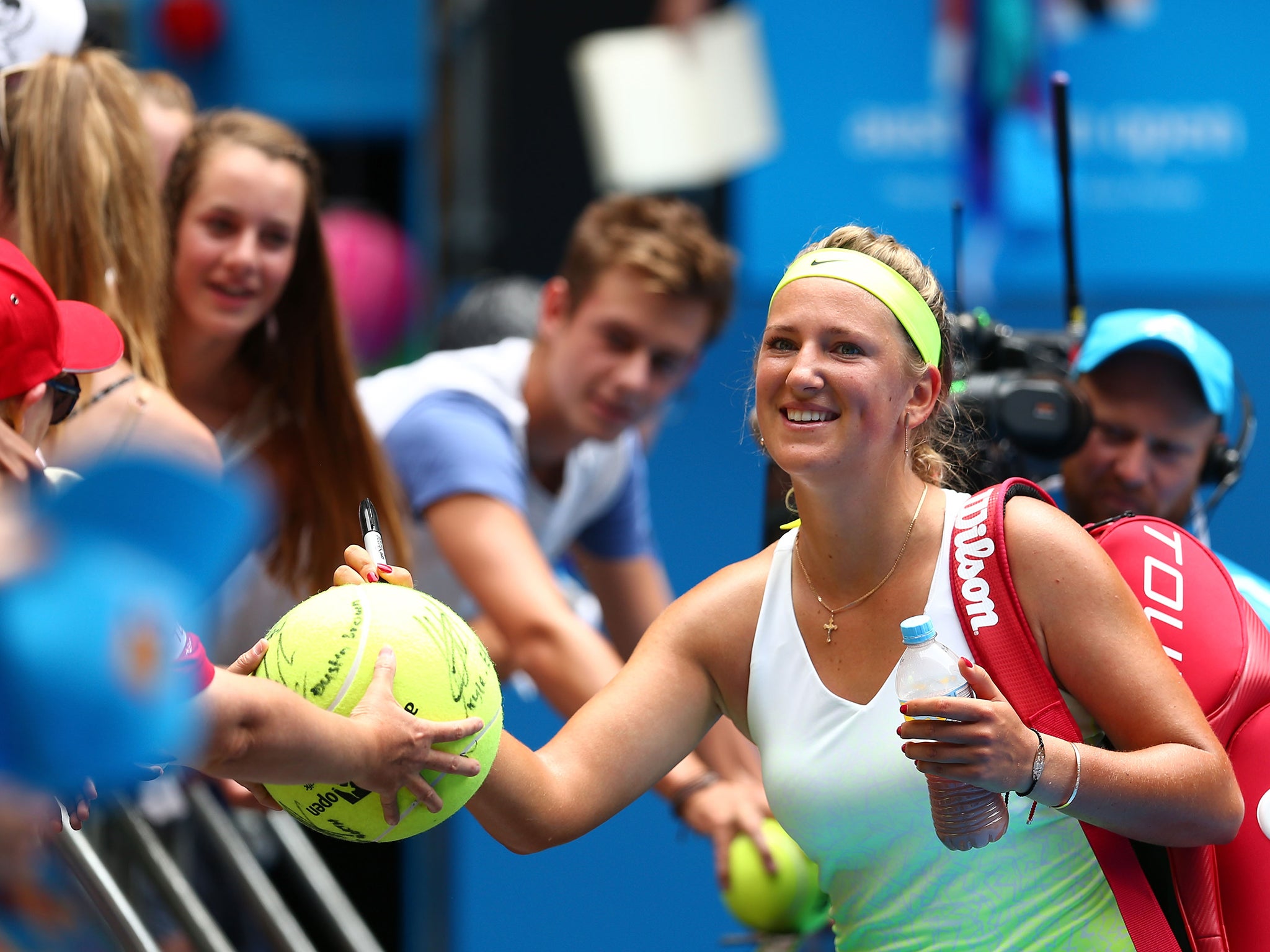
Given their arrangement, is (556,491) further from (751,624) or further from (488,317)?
(751,624)

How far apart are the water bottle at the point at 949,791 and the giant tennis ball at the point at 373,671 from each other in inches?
22.3

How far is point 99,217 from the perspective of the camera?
9.37ft

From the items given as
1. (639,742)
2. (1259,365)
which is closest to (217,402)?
(639,742)

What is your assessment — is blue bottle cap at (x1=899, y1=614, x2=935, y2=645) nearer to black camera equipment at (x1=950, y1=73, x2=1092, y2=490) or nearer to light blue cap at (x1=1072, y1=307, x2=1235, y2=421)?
black camera equipment at (x1=950, y1=73, x2=1092, y2=490)

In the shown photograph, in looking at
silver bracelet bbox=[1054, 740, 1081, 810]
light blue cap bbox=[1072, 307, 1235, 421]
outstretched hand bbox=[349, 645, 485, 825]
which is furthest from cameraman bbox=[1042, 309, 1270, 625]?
outstretched hand bbox=[349, 645, 485, 825]

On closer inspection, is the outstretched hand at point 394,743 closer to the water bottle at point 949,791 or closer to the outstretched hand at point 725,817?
the water bottle at point 949,791

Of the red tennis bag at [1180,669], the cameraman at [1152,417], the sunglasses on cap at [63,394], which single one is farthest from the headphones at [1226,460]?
the sunglasses on cap at [63,394]

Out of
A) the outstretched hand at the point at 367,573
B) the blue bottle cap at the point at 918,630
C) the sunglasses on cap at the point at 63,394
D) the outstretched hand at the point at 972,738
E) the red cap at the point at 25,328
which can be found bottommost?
the outstretched hand at the point at 972,738

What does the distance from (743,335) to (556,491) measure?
1713 mm

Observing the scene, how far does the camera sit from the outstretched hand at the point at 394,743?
6.29ft

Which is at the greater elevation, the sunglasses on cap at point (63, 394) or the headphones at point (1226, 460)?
the sunglasses on cap at point (63, 394)

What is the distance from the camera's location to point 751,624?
2.51 metres

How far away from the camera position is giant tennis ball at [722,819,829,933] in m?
3.12

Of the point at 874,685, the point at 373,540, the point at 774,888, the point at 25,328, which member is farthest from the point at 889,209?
the point at 25,328
